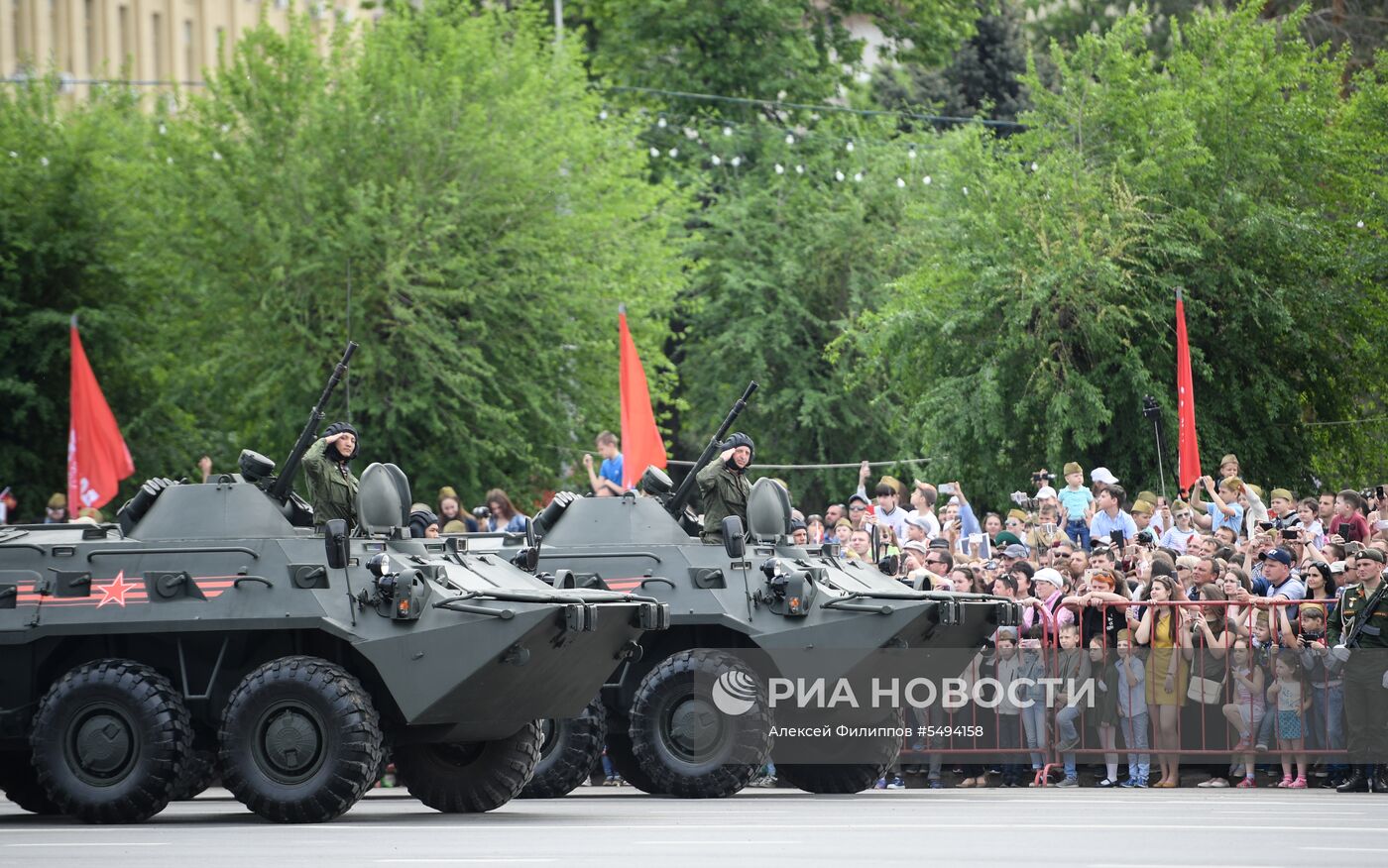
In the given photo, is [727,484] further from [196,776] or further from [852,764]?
[196,776]

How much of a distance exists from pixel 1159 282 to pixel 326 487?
498 inches

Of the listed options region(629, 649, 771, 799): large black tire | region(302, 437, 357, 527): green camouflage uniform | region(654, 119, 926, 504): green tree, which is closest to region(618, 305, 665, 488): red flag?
region(629, 649, 771, 799): large black tire

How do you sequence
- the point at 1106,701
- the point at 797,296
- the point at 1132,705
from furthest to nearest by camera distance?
the point at 797,296 < the point at 1106,701 < the point at 1132,705

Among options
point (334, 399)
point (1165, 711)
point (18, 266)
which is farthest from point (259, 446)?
point (1165, 711)

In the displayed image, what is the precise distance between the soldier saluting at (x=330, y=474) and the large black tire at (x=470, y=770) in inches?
64.5

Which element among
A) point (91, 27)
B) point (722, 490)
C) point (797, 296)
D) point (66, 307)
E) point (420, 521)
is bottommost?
point (420, 521)

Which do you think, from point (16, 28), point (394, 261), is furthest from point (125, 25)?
point (394, 261)

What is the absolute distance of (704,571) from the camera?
18.0m

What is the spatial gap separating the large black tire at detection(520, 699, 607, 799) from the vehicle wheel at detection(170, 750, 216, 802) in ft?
7.31

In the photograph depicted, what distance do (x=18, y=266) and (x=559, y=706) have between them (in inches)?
748

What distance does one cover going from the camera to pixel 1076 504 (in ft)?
75.7

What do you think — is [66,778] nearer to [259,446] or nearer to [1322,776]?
[1322,776]

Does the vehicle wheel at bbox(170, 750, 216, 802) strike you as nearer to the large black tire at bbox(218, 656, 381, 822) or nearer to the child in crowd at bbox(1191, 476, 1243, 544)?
the large black tire at bbox(218, 656, 381, 822)

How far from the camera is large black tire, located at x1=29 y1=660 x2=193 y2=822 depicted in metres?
15.2
